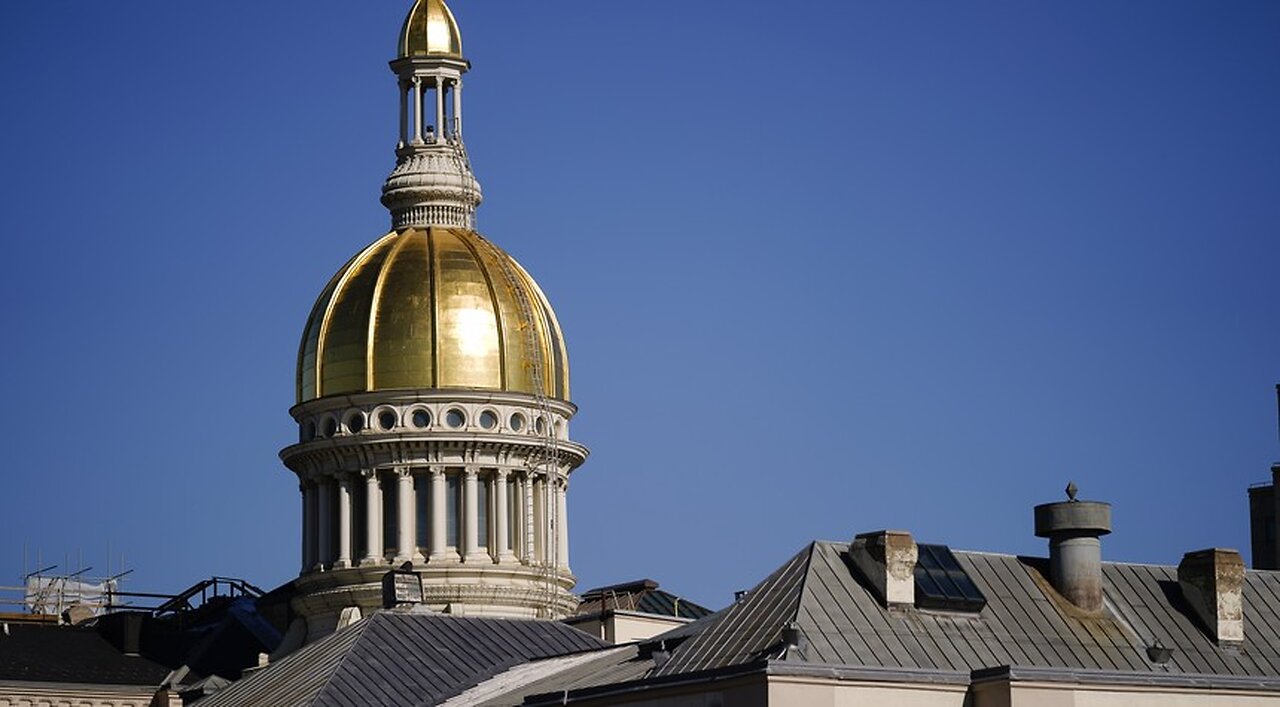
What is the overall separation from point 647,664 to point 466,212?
Result: 55.5m

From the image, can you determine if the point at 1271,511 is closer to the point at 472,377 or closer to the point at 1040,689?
the point at 472,377

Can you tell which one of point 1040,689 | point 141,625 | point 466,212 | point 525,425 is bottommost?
point 1040,689

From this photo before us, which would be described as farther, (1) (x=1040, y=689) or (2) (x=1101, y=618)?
(2) (x=1101, y=618)

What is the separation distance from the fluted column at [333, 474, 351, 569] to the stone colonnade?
0.03m

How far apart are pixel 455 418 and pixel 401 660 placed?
35.4m

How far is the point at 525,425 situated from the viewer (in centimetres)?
11119

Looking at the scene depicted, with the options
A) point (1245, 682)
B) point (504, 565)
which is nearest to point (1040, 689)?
point (1245, 682)

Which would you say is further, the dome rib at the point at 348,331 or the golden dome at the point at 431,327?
the dome rib at the point at 348,331

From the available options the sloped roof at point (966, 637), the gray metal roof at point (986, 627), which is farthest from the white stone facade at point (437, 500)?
the gray metal roof at point (986, 627)

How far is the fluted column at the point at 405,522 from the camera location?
109m

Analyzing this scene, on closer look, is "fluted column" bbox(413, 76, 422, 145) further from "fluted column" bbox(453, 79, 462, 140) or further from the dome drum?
the dome drum

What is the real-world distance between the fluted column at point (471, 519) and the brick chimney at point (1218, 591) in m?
47.6

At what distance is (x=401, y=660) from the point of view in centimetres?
7500

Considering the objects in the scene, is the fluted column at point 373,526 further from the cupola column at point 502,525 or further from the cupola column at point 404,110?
the cupola column at point 404,110
